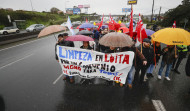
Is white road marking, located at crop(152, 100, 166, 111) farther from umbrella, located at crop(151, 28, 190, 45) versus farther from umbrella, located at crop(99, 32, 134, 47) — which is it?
umbrella, located at crop(99, 32, 134, 47)

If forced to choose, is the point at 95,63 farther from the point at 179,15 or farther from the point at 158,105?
the point at 179,15

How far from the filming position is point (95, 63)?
331cm

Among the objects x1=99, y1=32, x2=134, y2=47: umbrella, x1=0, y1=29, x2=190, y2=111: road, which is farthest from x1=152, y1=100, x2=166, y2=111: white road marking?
x1=99, y1=32, x2=134, y2=47: umbrella

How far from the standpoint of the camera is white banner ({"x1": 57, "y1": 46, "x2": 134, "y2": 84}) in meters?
3.19

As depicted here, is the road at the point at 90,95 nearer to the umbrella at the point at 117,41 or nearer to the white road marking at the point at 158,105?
the white road marking at the point at 158,105

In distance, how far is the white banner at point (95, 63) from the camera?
10.5 feet

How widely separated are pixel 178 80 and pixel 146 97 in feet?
6.14

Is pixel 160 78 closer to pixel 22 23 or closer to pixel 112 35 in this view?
pixel 112 35

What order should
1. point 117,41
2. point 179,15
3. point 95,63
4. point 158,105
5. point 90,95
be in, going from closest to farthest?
1. point 117,41
2. point 158,105
3. point 95,63
4. point 90,95
5. point 179,15

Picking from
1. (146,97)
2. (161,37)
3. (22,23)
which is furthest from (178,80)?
(22,23)

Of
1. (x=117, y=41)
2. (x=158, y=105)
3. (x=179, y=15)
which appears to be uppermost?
(x=179, y=15)

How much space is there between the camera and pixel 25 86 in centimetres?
414

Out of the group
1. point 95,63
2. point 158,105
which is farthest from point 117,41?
point 158,105

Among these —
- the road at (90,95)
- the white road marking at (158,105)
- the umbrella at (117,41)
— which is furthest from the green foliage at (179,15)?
the umbrella at (117,41)
